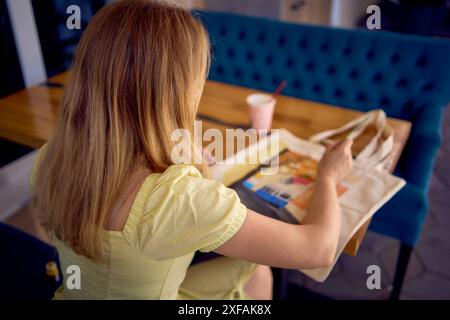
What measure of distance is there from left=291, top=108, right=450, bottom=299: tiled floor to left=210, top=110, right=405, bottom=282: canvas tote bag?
0.79m

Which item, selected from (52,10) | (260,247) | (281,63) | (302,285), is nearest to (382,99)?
(281,63)

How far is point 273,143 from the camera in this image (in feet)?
4.40

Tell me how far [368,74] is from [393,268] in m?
0.95

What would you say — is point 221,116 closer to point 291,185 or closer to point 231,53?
point 291,185

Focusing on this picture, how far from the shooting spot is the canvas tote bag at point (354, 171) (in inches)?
39.3

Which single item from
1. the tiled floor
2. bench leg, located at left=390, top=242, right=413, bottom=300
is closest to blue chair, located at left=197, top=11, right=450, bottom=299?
bench leg, located at left=390, top=242, right=413, bottom=300

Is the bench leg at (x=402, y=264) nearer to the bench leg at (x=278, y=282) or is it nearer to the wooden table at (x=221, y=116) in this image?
the wooden table at (x=221, y=116)

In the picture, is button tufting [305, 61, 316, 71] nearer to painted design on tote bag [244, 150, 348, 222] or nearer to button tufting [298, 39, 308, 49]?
button tufting [298, 39, 308, 49]

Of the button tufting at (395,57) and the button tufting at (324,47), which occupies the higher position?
the button tufting at (324,47)

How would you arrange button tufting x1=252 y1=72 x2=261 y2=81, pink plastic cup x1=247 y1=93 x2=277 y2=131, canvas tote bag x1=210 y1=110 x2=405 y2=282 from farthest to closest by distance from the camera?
button tufting x1=252 y1=72 x2=261 y2=81 → pink plastic cup x1=247 y1=93 x2=277 y2=131 → canvas tote bag x1=210 y1=110 x2=405 y2=282

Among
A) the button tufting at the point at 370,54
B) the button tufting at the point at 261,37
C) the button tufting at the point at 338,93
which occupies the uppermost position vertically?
the button tufting at the point at 261,37

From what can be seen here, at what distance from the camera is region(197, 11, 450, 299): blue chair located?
1.61 metres

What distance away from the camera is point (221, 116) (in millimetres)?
1645

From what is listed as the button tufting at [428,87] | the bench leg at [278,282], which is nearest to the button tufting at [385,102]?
the button tufting at [428,87]
